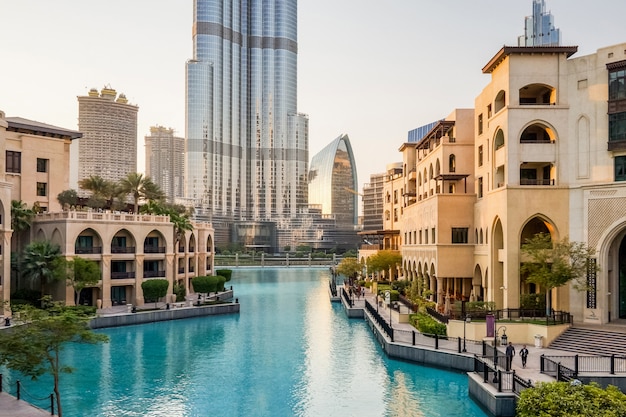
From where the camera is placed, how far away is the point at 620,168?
37.7 m

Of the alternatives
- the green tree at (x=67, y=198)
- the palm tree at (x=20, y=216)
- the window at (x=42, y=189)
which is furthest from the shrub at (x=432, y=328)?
the window at (x=42, y=189)

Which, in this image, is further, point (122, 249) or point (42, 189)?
point (42, 189)

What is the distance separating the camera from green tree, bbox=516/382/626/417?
1838cm

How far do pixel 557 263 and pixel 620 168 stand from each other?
770cm

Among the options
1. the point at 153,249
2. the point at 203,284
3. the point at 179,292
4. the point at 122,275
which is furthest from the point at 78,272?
the point at 203,284

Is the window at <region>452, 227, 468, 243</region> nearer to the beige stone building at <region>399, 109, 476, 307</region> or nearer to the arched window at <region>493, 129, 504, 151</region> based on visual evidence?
the beige stone building at <region>399, 109, 476, 307</region>

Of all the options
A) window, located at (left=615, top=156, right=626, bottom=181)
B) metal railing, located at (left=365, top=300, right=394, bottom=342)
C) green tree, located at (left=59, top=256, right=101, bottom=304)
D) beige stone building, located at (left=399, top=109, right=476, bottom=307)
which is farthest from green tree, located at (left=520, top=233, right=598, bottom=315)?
green tree, located at (left=59, top=256, right=101, bottom=304)

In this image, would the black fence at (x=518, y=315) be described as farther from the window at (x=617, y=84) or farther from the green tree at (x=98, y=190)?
the green tree at (x=98, y=190)

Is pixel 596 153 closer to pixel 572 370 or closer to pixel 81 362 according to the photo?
pixel 572 370

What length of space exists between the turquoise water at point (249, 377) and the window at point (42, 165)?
82.1 ft

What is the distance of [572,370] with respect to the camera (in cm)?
2691

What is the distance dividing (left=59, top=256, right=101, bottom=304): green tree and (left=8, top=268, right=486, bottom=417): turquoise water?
19.8 ft

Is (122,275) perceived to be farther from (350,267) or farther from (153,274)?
(350,267)

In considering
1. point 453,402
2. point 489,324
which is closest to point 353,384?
point 453,402
